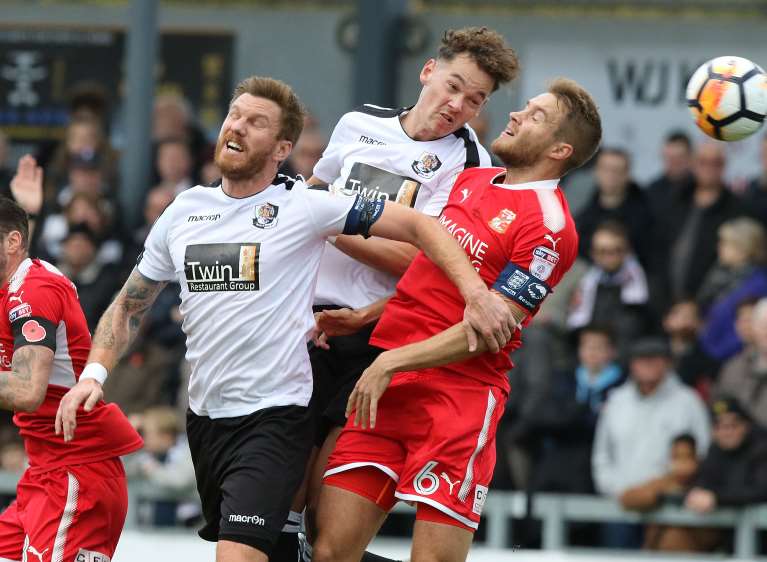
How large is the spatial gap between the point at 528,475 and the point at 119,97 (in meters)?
6.25

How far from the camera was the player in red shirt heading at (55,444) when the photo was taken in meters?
6.86

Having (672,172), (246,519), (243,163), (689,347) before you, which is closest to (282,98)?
(243,163)

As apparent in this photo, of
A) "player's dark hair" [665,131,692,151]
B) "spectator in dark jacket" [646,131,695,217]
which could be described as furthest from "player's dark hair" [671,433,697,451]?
"player's dark hair" [665,131,692,151]

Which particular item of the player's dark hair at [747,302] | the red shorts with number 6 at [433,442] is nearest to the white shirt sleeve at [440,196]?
the red shorts with number 6 at [433,442]

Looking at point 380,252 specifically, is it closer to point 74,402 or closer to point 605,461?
point 74,402

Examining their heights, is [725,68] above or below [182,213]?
above

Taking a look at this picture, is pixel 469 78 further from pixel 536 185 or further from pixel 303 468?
pixel 303 468

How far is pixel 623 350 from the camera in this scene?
1098 centimetres

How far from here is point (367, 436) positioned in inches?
270

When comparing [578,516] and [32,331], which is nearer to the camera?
[32,331]

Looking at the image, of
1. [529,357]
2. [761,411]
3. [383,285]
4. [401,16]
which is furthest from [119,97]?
[383,285]

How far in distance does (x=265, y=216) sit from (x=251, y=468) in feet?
3.31

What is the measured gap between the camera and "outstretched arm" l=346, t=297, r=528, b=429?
6.51m

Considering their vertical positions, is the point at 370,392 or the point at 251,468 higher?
the point at 370,392
